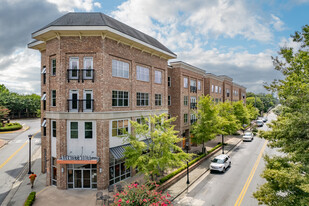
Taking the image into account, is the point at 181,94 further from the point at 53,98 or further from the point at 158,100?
the point at 53,98

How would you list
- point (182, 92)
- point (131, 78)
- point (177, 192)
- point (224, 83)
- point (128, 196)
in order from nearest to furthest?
point (128, 196), point (177, 192), point (131, 78), point (182, 92), point (224, 83)

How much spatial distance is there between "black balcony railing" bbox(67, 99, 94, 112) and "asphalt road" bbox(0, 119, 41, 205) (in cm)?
951

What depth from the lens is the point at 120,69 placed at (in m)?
18.4

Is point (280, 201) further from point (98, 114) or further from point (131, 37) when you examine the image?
point (131, 37)

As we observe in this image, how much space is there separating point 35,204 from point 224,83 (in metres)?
45.9

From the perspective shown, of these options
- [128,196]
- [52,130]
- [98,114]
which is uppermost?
[98,114]

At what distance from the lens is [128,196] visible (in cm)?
895

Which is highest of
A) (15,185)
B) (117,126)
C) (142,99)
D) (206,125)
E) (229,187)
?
(142,99)

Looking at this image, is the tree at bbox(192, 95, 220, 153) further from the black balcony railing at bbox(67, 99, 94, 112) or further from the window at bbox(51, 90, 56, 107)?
the window at bbox(51, 90, 56, 107)

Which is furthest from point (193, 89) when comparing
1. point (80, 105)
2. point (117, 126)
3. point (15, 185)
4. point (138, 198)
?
point (15, 185)

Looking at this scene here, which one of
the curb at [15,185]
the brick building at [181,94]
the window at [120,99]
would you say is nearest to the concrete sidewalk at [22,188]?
the curb at [15,185]

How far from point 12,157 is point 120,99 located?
22.0 metres

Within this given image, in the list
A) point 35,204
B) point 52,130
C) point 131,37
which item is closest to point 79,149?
point 52,130

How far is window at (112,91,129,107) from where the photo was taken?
58.1 feet
